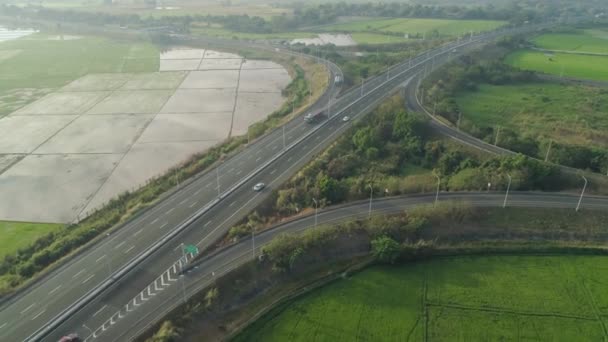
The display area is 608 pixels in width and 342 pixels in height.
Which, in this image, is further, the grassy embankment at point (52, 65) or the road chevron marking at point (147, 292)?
the grassy embankment at point (52, 65)

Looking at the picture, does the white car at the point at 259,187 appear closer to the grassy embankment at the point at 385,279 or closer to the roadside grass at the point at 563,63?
the grassy embankment at the point at 385,279

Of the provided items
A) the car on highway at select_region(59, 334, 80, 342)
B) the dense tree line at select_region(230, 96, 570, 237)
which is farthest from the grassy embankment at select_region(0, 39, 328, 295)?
the dense tree line at select_region(230, 96, 570, 237)

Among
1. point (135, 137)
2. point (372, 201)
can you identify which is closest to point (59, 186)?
point (135, 137)

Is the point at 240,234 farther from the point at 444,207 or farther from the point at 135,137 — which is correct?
the point at 135,137

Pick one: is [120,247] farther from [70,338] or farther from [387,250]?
[387,250]

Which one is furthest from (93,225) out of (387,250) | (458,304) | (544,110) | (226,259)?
(544,110)

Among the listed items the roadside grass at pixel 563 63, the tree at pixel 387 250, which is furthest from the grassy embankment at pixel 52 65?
the roadside grass at pixel 563 63

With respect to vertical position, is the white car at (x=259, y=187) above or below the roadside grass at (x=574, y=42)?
below
